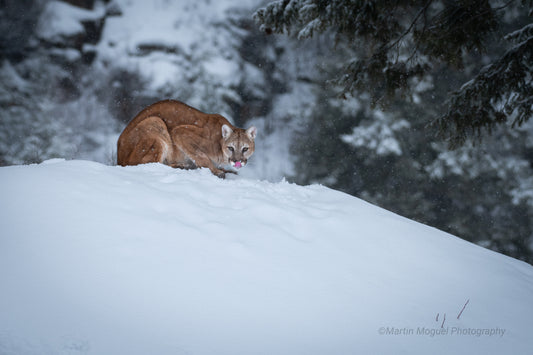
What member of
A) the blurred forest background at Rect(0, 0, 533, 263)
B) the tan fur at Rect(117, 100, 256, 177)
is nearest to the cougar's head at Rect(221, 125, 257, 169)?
the tan fur at Rect(117, 100, 256, 177)

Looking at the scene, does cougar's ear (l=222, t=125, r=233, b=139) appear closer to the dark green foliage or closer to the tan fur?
the tan fur

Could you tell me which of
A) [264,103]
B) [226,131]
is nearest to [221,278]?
[226,131]

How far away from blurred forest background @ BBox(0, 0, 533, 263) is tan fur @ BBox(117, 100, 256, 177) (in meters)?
4.16

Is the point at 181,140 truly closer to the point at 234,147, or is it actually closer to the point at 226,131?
the point at 226,131

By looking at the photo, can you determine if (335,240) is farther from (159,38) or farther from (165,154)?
(159,38)

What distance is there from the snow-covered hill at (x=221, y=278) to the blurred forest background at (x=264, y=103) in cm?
653

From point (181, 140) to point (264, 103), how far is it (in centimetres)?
725

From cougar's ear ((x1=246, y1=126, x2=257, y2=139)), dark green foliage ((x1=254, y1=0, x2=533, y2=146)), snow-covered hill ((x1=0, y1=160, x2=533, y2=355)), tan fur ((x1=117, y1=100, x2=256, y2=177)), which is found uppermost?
dark green foliage ((x1=254, y1=0, x2=533, y2=146))

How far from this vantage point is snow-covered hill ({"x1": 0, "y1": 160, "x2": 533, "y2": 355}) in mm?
1686

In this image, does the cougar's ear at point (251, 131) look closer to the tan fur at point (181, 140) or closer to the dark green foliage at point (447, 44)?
the tan fur at point (181, 140)

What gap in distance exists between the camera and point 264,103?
474 inches

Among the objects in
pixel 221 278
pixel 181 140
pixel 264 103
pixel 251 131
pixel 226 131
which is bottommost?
pixel 221 278

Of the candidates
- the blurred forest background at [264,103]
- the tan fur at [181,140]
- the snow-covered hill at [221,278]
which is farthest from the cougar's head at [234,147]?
the blurred forest background at [264,103]

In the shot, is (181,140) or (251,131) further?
(251,131)
